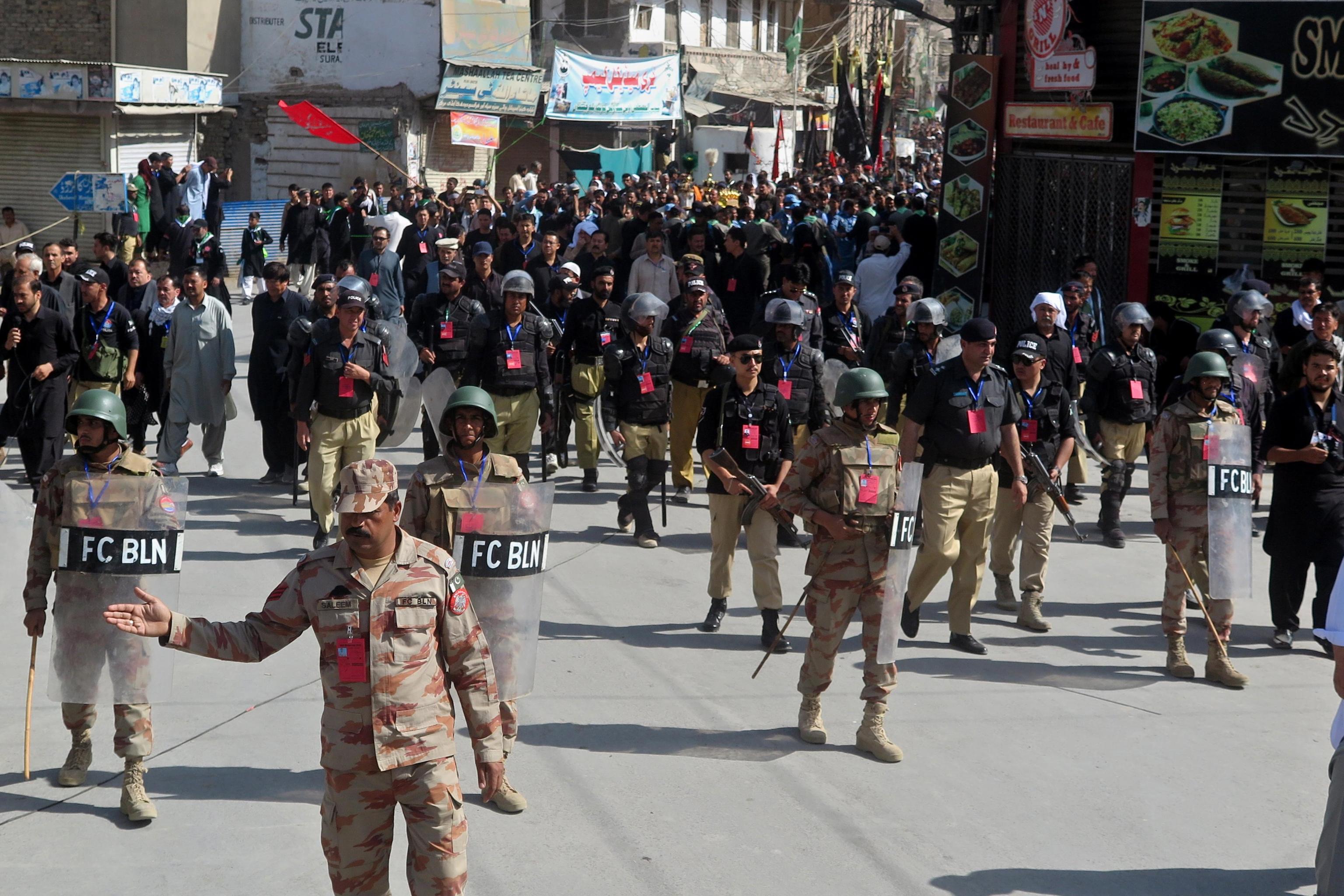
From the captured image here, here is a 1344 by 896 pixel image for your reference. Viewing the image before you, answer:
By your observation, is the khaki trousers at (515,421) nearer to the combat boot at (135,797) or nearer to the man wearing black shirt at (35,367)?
the man wearing black shirt at (35,367)

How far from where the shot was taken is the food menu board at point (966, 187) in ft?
59.2

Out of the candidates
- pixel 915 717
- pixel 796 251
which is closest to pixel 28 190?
pixel 796 251

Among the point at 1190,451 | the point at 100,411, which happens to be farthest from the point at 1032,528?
the point at 100,411

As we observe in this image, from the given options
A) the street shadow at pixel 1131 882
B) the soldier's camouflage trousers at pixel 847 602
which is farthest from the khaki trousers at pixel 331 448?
the street shadow at pixel 1131 882

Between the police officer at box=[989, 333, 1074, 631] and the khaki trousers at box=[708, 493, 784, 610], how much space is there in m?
1.49

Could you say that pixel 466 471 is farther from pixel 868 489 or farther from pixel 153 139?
pixel 153 139

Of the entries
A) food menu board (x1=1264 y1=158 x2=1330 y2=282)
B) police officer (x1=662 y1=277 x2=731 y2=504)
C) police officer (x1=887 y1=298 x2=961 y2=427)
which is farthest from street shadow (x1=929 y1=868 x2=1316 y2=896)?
food menu board (x1=1264 y1=158 x2=1330 y2=282)

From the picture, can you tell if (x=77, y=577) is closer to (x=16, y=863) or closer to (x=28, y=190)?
(x=16, y=863)

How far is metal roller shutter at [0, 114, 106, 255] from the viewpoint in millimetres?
27562

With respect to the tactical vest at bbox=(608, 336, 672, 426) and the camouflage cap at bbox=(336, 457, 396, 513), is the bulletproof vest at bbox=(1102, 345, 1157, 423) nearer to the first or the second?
the tactical vest at bbox=(608, 336, 672, 426)

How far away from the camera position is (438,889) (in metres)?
4.43

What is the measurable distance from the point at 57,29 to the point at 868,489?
31.4m

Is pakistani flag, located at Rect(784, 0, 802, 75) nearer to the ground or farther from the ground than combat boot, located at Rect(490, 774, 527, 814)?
farther from the ground

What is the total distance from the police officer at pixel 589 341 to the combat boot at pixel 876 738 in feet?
17.5
